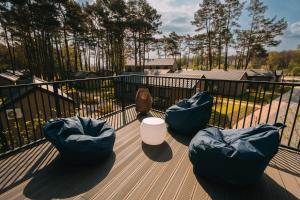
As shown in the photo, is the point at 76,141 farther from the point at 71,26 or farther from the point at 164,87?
the point at 71,26

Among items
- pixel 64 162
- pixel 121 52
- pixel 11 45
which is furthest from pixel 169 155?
pixel 11 45

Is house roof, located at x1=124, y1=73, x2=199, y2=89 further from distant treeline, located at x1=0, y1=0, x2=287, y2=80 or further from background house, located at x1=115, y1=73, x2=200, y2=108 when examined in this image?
distant treeline, located at x1=0, y1=0, x2=287, y2=80

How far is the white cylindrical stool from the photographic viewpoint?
2.34 metres

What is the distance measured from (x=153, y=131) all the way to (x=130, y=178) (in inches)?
30.4

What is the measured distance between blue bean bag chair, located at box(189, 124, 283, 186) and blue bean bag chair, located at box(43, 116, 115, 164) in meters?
1.14

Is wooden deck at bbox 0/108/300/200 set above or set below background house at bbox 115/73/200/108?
below

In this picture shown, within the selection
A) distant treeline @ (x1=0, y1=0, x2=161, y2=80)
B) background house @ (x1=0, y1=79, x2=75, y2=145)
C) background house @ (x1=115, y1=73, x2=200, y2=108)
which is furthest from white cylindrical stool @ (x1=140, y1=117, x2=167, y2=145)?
distant treeline @ (x1=0, y1=0, x2=161, y2=80)

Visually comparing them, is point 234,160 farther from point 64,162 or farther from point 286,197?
point 64,162

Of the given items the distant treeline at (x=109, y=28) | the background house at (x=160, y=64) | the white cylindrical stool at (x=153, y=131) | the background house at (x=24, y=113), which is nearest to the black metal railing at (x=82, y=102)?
the background house at (x=24, y=113)

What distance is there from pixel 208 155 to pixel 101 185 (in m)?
1.23

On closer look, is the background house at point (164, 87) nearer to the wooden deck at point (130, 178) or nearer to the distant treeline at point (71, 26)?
the wooden deck at point (130, 178)

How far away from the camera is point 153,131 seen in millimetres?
2336

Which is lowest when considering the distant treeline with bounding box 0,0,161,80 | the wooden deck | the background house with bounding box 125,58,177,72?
the wooden deck

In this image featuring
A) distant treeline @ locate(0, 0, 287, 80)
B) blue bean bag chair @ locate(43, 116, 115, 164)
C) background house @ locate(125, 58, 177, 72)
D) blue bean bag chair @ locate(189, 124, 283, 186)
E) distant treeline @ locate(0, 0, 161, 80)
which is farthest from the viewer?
background house @ locate(125, 58, 177, 72)
